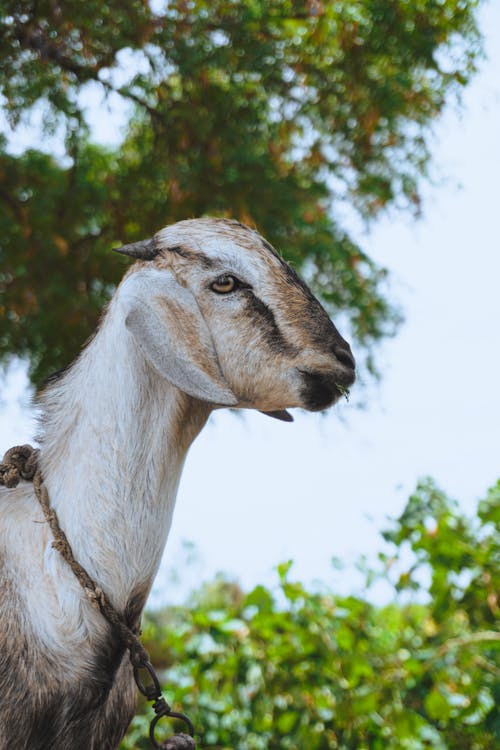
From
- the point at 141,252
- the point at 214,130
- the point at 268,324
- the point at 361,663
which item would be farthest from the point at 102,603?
the point at 214,130

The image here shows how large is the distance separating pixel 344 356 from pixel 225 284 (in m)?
0.33

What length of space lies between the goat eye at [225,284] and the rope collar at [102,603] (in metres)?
0.62

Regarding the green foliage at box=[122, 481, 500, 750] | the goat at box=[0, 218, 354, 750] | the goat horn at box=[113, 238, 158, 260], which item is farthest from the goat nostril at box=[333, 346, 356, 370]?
the green foliage at box=[122, 481, 500, 750]

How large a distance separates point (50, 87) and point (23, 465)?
2811 mm

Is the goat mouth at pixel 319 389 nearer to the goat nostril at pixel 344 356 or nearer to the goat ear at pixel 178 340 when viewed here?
the goat nostril at pixel 344 356

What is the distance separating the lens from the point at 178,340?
1834 mm

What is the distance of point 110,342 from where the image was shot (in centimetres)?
200

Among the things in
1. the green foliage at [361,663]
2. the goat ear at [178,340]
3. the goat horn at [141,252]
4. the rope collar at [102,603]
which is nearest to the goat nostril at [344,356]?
the goat ear at [178,340]

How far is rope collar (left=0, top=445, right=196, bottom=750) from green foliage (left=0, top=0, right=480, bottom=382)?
242 centimetres

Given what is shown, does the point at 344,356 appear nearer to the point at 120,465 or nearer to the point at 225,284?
the point at 225,284

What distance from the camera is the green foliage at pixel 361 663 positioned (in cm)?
372

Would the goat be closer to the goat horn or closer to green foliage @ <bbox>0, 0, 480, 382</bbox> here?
the goat horn

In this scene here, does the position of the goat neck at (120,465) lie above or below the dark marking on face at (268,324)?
below

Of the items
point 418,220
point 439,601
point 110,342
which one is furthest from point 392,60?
point 110,342
